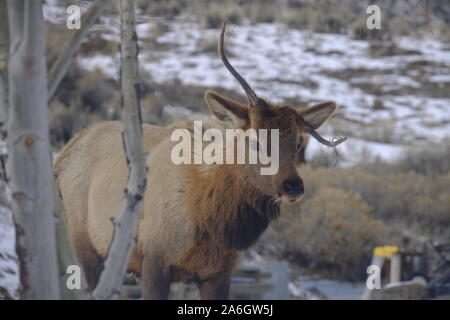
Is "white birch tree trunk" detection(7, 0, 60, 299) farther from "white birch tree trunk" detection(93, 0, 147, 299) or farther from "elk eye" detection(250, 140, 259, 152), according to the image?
"elk eye" detection(250, 140, 259, 152)

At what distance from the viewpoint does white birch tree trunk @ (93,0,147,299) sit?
3.41 m

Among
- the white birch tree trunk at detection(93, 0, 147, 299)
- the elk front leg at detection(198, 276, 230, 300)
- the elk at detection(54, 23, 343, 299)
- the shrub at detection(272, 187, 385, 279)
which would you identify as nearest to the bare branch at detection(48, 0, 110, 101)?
the white birch tree trunk at detection(93, 0, 147, 299)

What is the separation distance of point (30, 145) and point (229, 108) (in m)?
1.71

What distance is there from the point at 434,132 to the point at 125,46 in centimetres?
1810

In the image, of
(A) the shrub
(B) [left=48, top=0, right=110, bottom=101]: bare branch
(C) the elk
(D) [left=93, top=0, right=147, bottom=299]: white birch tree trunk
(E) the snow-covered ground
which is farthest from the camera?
(E) the snow-covered ground

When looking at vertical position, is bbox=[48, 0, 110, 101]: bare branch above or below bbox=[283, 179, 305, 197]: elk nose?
→ above

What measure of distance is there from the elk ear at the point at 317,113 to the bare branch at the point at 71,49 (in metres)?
1.63

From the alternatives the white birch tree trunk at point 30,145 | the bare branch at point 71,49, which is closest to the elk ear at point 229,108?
the bare branch at point 71,49

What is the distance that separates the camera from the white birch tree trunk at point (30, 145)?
10.6 feet

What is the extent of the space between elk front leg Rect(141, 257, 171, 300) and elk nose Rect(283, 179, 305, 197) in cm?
105

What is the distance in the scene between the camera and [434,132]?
20469mm

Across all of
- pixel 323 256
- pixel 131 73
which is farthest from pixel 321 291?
pixel 131 73

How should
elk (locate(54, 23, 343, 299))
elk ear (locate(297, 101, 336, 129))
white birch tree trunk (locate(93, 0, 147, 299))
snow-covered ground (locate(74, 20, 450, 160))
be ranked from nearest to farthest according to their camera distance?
white birch tree trunk (locate(93, 0, 147, 299)), elk (locate(54, 23, 343, 299)), elk ear (locate(297, 101, 336, 129)), snow-covered ground (locate(74, 20, 450, 160))
